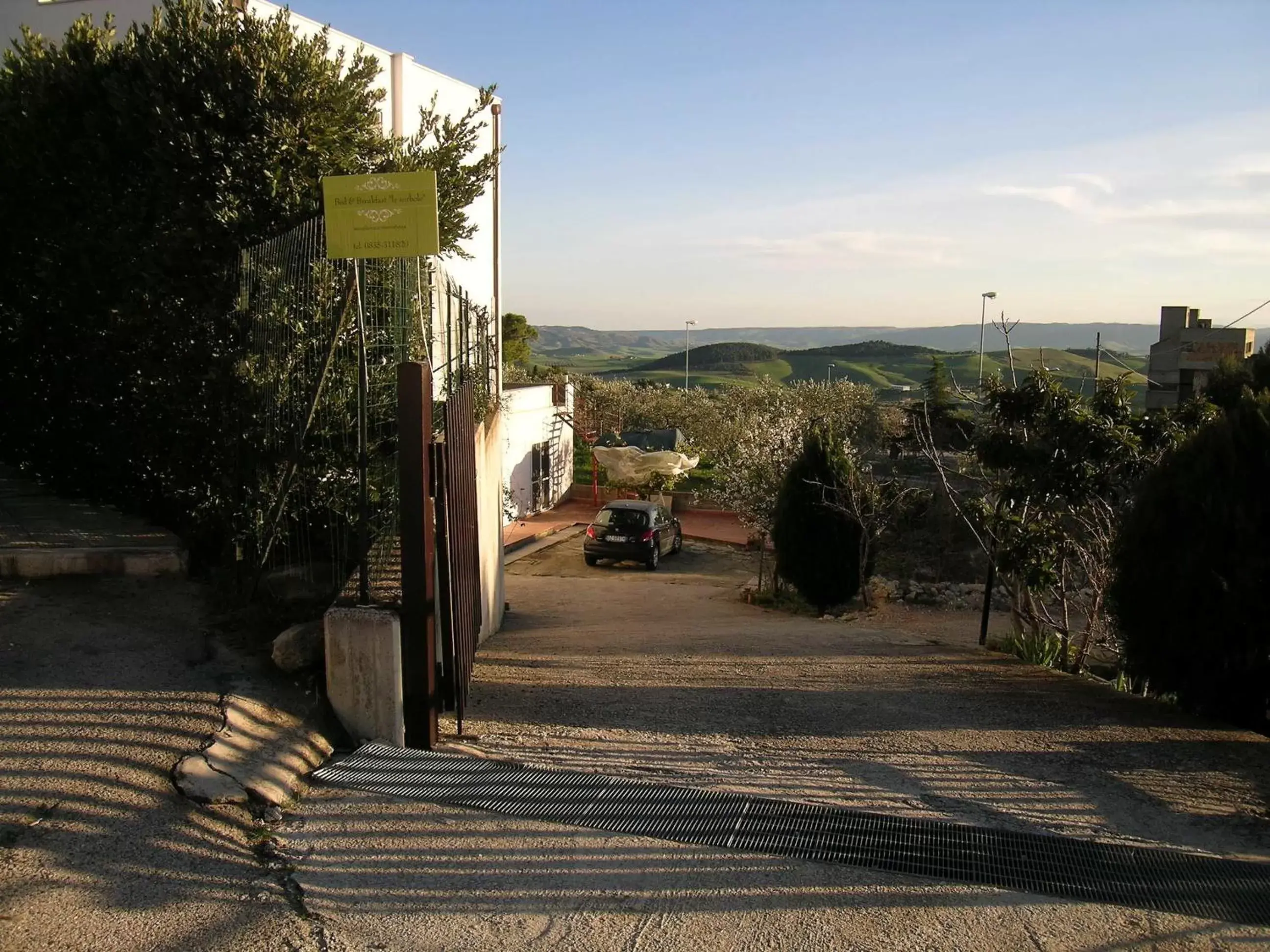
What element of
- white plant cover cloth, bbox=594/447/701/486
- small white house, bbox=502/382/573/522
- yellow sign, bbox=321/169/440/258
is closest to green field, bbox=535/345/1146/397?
small white house, bbox=502/382/573/522

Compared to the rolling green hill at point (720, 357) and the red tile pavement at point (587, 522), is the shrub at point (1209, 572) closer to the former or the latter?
the red tile pavement at point (587, 522)

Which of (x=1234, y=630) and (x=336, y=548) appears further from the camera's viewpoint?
(x=336, y=548)

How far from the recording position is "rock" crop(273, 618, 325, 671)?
221 inches

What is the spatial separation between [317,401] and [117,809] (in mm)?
3048

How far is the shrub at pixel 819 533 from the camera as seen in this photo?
591 inches

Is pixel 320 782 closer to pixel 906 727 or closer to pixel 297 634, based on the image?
pixel 297 634

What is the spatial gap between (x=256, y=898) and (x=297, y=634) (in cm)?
204

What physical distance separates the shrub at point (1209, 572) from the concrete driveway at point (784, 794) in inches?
12.1

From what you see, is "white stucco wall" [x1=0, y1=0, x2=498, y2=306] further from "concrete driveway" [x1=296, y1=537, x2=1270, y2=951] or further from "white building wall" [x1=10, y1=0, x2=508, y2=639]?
"concrete driveway" [x1=296, y1=537, x2=1270, y2=951]

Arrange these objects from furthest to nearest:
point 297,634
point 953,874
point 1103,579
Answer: point 1103,579 < point 297,634 < point 953,874

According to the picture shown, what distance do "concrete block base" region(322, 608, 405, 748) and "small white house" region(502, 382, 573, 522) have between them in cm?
1639

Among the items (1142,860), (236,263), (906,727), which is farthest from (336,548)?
(1142,860)

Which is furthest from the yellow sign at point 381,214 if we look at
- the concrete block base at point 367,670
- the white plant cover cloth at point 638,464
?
the white plant cover cloth at point 638,464

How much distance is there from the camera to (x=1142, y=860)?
432 centimetres
